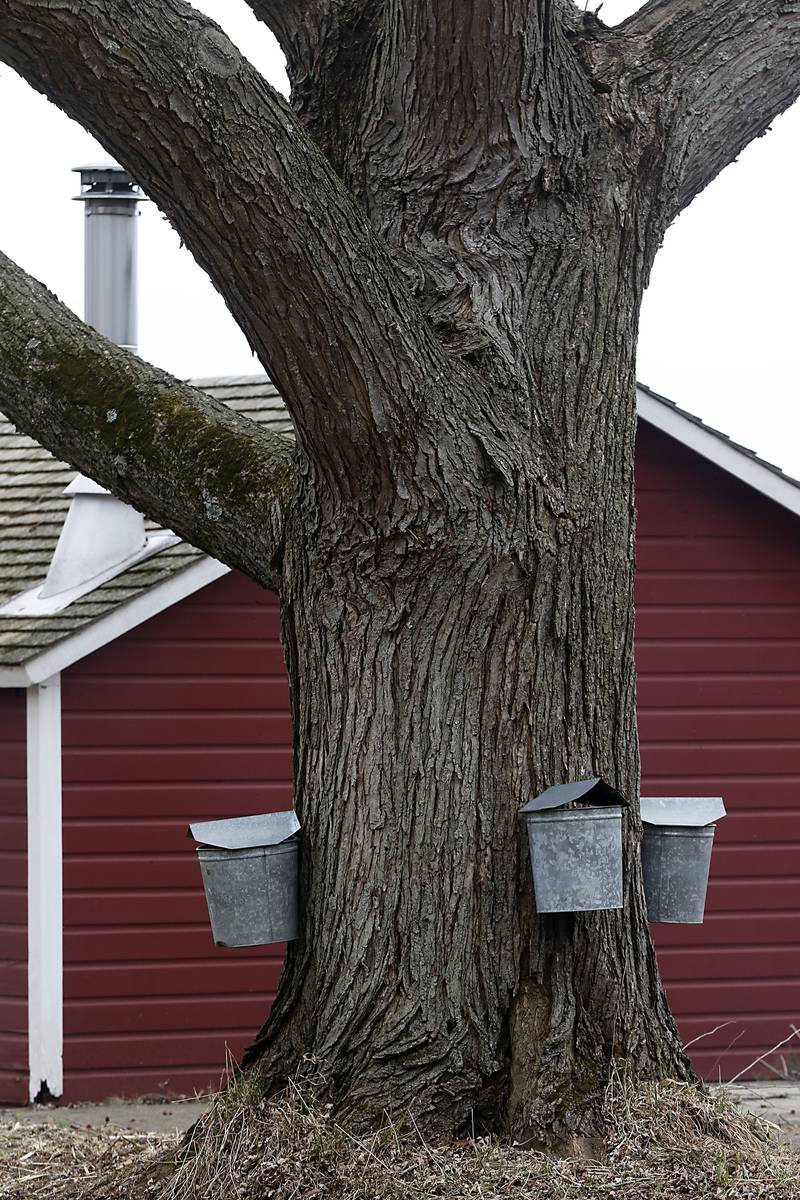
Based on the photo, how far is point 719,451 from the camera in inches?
357

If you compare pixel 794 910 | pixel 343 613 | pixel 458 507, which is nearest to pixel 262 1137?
pixel 343 613

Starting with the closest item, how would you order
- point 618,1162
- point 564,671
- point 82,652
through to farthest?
1. point 618,1162
2. point 564,671
3. point 82,652

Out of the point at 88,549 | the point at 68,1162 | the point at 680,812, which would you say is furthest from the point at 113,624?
the point at 680,812

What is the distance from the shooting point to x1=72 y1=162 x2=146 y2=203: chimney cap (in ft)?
33.4

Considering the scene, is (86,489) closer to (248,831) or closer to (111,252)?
(111,252)

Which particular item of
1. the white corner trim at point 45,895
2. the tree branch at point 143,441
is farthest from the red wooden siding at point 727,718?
the tree branch at point 143,441

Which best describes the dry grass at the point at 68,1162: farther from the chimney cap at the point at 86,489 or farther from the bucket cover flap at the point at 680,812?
the chimney cap at the point at 86,489

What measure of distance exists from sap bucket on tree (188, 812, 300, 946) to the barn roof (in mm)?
4428

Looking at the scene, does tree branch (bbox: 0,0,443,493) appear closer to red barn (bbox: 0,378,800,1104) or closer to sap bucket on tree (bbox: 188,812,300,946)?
sap bucket on tree (bbox: 188,812,300,946)

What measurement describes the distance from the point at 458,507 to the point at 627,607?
0.64 metres

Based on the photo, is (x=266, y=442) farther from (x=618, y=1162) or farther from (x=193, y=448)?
(x=618, y=1162)

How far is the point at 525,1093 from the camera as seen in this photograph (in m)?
3.88

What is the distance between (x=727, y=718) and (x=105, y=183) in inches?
223

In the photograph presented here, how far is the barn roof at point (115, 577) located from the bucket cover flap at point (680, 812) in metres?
4.72
